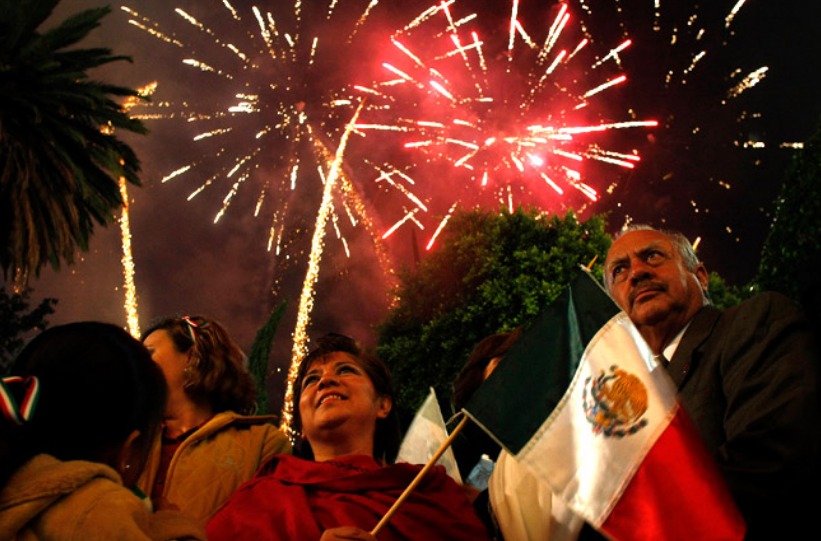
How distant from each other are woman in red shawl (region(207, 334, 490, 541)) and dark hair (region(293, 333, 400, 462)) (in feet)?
0.31

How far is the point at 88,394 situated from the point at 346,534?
1059 millimetres

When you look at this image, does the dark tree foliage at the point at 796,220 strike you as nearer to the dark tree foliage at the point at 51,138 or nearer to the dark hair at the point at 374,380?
the dark hair at the point at 374,380

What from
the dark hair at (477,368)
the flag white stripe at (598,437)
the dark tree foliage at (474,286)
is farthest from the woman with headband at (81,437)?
the dark tree foliage at (474,286)

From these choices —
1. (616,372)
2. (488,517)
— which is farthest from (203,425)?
(616,372)

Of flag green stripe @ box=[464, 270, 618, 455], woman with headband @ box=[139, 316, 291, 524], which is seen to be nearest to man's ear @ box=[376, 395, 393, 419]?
woman with headband @ box=[139, 316, 291, 524]

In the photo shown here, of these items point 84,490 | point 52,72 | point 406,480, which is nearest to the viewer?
point 84,490

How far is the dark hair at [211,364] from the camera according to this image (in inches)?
165

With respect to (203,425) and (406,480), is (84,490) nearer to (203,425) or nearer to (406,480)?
(406,480)

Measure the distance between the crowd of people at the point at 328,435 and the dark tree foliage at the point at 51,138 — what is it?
12953 mm

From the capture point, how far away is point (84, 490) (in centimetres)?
216

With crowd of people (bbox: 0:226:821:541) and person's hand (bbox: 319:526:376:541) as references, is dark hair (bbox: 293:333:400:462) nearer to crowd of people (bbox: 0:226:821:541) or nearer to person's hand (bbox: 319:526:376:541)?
crowd of people (bbox: 0:226:821:541)

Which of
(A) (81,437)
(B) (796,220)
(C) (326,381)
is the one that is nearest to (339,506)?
(C) (326,381)

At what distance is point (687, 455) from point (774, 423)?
1.01ft

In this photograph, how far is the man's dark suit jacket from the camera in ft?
8.68
